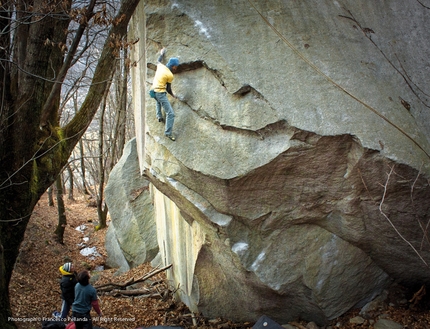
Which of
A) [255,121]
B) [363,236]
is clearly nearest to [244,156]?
[255,121]

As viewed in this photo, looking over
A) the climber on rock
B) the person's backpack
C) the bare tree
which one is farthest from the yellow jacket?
the person's backpack

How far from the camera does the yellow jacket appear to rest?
21.2 feet

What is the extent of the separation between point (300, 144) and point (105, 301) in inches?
230

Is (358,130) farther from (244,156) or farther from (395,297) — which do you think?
→ (395,297)

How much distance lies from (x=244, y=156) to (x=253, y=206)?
92cm

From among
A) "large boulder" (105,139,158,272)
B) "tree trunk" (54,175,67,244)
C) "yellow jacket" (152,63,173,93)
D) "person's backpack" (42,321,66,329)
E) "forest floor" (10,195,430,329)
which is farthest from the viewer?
"tree trunk" (54,175,67,244)

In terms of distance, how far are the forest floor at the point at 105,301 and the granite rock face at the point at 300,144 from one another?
65 cm

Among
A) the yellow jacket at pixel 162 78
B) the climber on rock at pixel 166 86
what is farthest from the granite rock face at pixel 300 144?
the yellow jacket at pixel 162 78

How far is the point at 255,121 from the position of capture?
20.5 ft

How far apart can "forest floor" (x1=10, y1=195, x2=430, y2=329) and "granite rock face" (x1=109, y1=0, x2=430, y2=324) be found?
0.65 metres

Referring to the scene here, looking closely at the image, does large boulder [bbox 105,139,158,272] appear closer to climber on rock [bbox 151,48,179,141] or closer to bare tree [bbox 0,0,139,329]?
bare tree [bbox 0,0,139,329]

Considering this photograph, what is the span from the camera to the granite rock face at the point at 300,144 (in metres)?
6.14

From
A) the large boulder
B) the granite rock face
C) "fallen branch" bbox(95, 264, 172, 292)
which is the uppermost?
the granite rock face

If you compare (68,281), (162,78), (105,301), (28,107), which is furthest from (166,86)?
(105,301)
